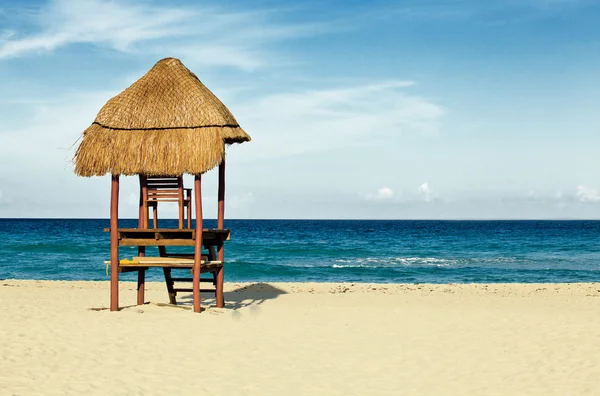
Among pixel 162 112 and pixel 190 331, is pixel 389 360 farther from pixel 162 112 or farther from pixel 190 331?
pixel 162 112

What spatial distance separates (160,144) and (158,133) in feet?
0.94

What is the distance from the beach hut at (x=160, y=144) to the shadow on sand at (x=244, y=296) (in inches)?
109

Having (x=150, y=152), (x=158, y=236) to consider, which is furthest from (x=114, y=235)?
(x=150, y=152)

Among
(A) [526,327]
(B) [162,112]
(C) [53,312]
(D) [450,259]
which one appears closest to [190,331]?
(C) [53,312]

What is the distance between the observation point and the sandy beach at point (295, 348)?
8617mm

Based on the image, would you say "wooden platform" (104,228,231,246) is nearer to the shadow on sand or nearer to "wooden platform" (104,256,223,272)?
"wooden platform" (104,256,223,272)

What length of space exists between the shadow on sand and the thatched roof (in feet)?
13.8

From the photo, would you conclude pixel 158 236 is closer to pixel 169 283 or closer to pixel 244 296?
pixel 169 283

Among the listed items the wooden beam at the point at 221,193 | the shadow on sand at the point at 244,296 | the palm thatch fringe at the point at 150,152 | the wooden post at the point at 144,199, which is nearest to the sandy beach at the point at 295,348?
the shadow on sand at the point at 244,296

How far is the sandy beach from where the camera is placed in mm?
8617

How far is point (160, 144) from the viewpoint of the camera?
13.6 metres

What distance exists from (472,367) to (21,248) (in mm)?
46167

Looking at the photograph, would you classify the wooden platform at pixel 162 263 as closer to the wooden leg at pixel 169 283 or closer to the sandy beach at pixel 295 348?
the wooden leg at pixel 169 283

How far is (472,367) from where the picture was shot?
9.86 meters
